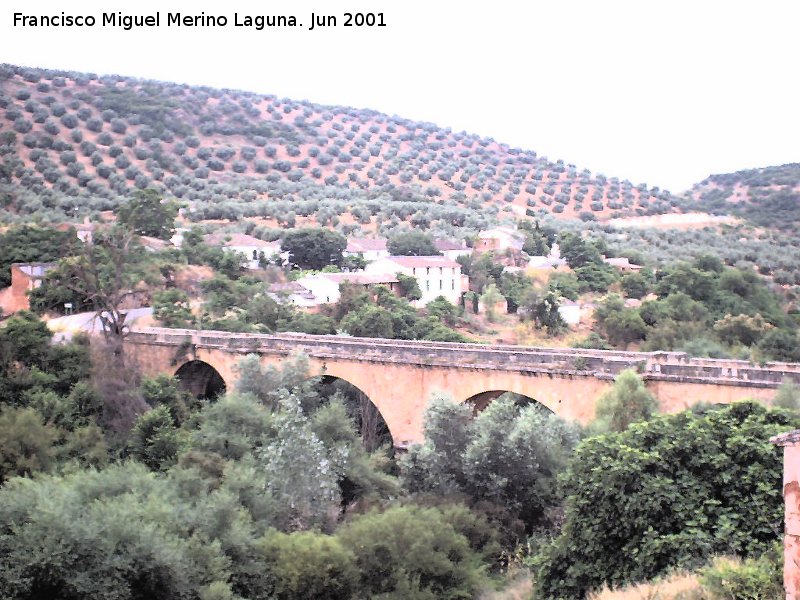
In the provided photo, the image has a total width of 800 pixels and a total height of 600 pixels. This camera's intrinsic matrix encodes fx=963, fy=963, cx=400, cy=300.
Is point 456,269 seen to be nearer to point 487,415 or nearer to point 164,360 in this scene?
point 164,360

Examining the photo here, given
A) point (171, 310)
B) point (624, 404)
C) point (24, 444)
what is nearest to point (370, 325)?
point (171, 310)

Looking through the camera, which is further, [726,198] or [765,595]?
[726,198]

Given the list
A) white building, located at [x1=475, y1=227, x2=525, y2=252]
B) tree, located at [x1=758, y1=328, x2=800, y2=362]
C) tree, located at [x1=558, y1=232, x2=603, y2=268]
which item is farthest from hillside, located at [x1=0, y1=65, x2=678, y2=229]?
tree, located at [x1=758, y1=328, x2=800, y2=362]

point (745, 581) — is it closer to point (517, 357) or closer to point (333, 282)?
point (517, 357)

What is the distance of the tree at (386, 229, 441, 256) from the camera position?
4781 cm

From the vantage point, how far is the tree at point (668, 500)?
10422mm

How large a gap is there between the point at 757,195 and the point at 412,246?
1651 inches

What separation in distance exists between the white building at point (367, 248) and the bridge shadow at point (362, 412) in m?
21.9

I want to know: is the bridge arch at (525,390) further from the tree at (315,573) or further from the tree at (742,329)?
the tree at (742,329)

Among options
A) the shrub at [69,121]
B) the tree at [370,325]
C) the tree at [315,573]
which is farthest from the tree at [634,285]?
the shrub at [69,121]

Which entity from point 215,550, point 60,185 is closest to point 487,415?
point 215,550

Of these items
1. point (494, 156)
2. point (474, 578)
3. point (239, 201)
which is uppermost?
point (494, 156)

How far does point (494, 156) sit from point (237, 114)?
75.9 ft

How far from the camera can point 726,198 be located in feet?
276
